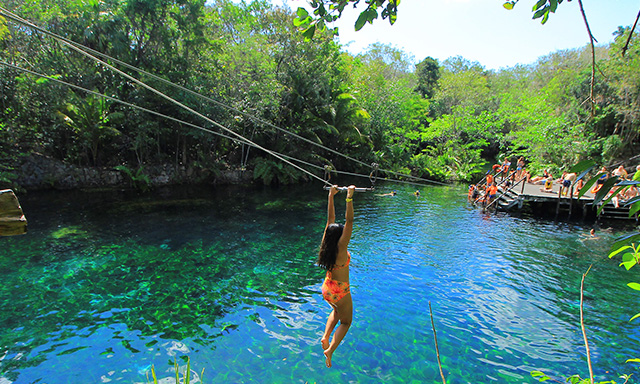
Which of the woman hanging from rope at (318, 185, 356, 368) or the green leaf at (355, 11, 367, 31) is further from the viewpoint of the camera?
the woman hanging from rope at (318, 185, 356, 368)

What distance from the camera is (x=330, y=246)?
13.0 feet

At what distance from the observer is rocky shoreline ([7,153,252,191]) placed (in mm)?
17531

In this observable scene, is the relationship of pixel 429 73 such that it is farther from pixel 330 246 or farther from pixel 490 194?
pixel 330 246

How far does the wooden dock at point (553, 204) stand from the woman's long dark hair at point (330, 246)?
53.5 ft

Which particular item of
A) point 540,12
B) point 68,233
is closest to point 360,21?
point 540,12

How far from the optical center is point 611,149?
21.4m

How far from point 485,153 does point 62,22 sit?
139ft

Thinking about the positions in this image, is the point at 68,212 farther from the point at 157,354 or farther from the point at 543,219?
the point at 543,219

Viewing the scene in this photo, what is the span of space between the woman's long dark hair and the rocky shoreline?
57.0 feet

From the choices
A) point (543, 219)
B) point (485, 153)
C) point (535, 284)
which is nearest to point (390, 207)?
point (543, 219)

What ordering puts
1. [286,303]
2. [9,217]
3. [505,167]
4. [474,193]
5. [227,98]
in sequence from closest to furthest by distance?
[9,217] < [286,303] < [227,98] < [474,193] < [505,167]

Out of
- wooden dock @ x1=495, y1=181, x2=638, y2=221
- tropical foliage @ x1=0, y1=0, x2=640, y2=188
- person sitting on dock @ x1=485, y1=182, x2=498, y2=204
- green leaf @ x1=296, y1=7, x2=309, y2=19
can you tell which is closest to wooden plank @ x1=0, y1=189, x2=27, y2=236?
green leaf @ x1=296, y1=7, x2=309, y2=19

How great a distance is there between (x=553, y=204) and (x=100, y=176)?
25.7 m

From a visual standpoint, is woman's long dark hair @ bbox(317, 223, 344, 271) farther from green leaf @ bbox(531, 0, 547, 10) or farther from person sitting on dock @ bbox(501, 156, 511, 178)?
person sitting on dock @ bbox(501, 156, 511, 178)
